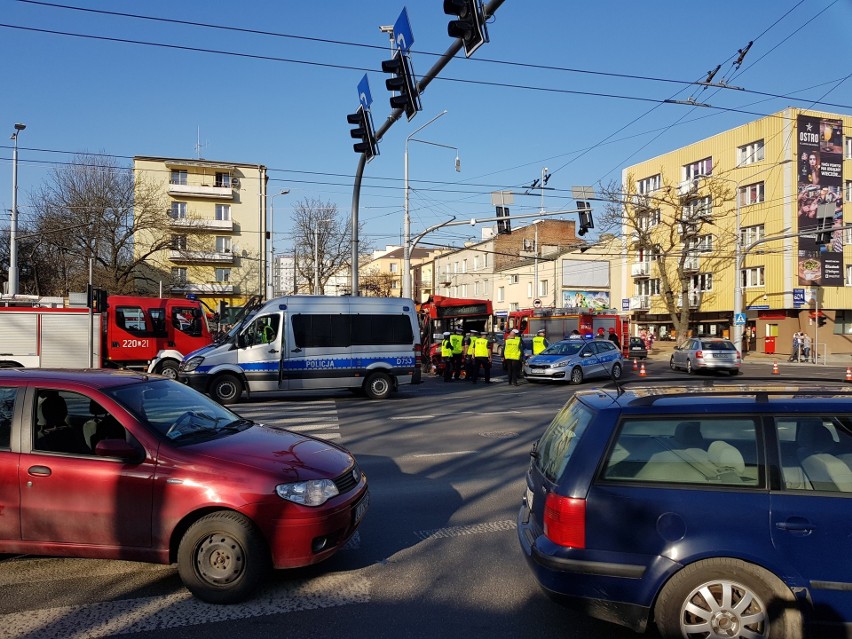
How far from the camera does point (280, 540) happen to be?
436 centimetres

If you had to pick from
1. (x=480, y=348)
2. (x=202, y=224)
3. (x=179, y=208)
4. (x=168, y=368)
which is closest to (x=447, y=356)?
(x=480, y=348)

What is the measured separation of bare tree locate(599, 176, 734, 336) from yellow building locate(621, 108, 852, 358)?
0.32ft

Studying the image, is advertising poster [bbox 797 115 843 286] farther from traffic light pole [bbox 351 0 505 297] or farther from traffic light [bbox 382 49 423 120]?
traffic light [bbox 382 49 423 120]

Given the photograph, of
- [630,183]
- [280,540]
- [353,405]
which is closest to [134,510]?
[280,540]

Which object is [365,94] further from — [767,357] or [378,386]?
[767,357]

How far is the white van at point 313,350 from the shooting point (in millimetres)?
15570

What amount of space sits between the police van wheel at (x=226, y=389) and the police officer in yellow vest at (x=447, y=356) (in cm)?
916

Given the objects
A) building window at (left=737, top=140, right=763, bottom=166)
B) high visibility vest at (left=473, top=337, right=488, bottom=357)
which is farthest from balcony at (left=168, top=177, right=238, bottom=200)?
high visibility vest at (left=473, top=337, right=488, bottom=357)

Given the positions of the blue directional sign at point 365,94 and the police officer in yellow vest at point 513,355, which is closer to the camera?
the blue directional sign at point 365,94

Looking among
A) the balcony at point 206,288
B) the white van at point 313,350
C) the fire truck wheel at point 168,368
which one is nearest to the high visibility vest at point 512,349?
the white van at point 313,350

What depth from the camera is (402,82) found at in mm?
10812

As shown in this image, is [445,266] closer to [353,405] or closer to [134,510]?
[353,405]

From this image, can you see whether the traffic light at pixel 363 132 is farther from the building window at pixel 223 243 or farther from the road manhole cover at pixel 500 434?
the building window at pixel 223 243

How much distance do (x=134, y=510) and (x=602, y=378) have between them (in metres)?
21.0
